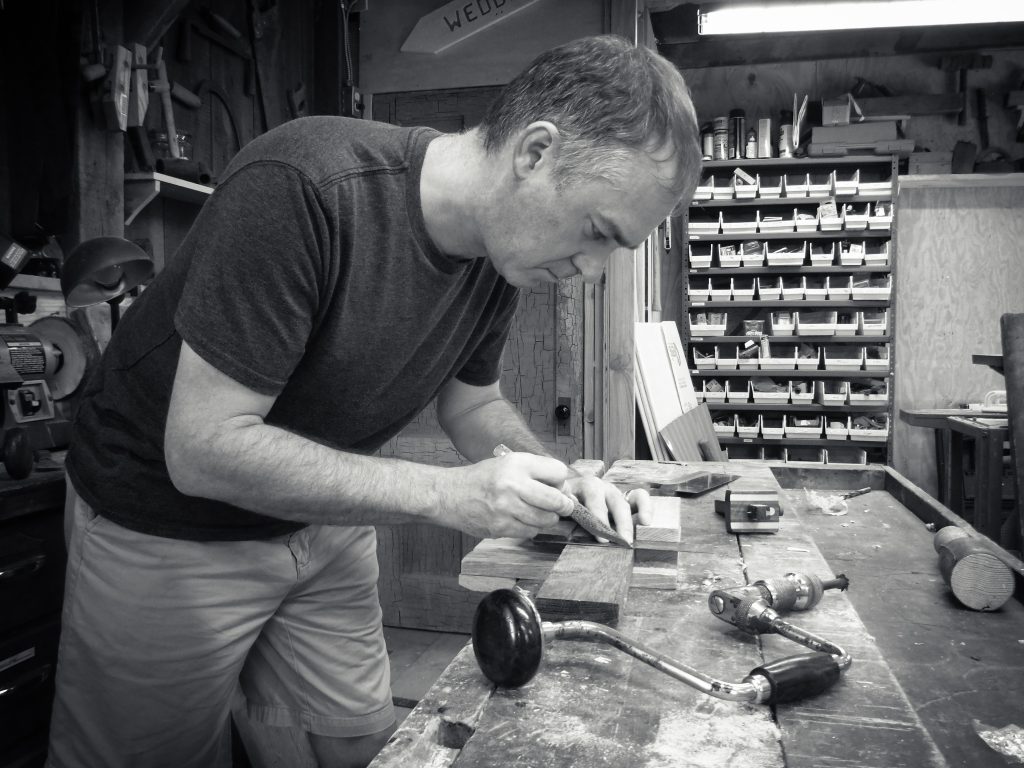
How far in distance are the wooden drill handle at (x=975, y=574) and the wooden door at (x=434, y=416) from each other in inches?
83.6

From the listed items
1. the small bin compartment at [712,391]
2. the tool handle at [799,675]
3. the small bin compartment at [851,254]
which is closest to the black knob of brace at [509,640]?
the tool handle at [799,675]

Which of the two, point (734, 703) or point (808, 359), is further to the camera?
point (808, 359)

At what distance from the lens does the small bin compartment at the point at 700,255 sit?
18.9 feet

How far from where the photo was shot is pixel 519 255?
1188 millimetres

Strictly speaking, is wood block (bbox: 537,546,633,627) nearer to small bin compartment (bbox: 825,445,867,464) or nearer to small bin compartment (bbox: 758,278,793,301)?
small bin compartment (bbox: 758,278,793,301)

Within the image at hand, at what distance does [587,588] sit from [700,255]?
16.5 feet

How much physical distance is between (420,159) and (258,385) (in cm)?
43

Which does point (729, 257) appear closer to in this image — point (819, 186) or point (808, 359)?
point (819, 186)

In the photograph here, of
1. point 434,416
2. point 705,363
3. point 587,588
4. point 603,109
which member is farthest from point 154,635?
point 705,363

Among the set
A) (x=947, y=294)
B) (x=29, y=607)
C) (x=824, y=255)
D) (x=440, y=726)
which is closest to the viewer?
(x=440, y=726)

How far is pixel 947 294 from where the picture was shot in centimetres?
629

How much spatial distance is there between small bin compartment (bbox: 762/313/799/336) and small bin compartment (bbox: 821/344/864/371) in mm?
289

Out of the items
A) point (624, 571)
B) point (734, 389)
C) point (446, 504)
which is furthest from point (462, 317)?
point (734, 389)

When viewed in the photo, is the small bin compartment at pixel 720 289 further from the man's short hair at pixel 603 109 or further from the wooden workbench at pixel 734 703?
the man's short hair at pixel 603 109
